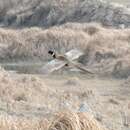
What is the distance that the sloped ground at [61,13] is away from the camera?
42.0 metres

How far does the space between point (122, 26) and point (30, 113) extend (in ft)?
76.3

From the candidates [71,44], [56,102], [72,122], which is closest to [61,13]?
[71,44]

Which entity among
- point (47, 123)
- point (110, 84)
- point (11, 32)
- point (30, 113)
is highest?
point (47, 123)

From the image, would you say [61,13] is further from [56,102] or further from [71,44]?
[56,102]

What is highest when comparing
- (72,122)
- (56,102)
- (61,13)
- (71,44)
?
(72,122)

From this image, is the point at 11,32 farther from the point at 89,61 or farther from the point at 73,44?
the point at 89,61

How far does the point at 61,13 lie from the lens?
151 ft

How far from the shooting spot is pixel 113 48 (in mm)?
32438

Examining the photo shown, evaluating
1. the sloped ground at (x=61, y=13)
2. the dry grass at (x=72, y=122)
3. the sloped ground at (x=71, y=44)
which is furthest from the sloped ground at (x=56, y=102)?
the sloped ground at (x=61, y=13)

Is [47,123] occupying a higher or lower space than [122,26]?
higher

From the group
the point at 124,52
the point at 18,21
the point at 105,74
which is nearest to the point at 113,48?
the point at 124,52

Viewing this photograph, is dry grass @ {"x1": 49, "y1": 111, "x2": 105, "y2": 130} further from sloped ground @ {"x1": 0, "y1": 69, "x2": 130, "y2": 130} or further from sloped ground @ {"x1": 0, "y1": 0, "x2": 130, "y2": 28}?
sloped ground @ {"x1": 0, "y1": 0, "x2": 130, "y2": 28}

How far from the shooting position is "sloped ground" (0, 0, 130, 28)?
4200 centimetres

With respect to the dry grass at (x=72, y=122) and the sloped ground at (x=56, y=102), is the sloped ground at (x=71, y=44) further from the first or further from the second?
the dry grass at (x=72, y=122)
